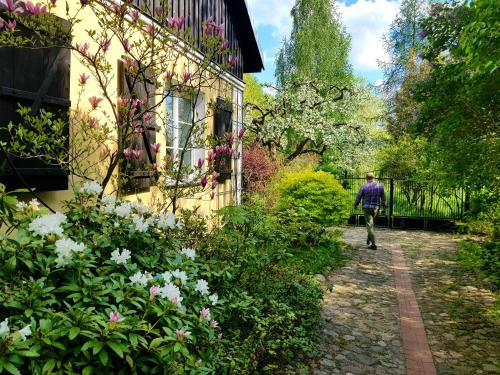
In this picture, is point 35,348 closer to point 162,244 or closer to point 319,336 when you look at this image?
point 162,244

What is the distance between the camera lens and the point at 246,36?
1007cm

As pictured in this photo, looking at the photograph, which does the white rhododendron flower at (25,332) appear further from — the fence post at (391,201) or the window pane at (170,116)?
the fence post at (391,201)

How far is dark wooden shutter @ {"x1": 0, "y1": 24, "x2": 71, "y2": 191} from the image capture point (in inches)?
130

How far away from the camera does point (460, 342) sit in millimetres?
4430

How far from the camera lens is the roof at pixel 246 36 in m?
9.38

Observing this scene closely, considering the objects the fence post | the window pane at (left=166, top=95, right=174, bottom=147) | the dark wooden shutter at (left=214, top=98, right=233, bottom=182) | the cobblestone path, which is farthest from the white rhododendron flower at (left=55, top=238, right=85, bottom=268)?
the fence post

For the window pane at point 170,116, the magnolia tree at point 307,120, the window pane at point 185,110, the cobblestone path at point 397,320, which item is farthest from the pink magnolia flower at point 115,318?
the magnolia tree at point 307,120

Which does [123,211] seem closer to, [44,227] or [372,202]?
[44,227]

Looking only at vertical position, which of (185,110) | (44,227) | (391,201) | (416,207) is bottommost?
(416,207)

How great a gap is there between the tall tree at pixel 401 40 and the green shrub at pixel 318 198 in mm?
20512

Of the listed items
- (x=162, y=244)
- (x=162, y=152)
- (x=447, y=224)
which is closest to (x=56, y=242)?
(x=162, y=244)

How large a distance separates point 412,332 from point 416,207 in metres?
9.55

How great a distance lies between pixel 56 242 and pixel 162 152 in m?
4.31

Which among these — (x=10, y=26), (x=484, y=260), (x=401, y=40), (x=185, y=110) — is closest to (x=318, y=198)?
(x=185, y=110)
